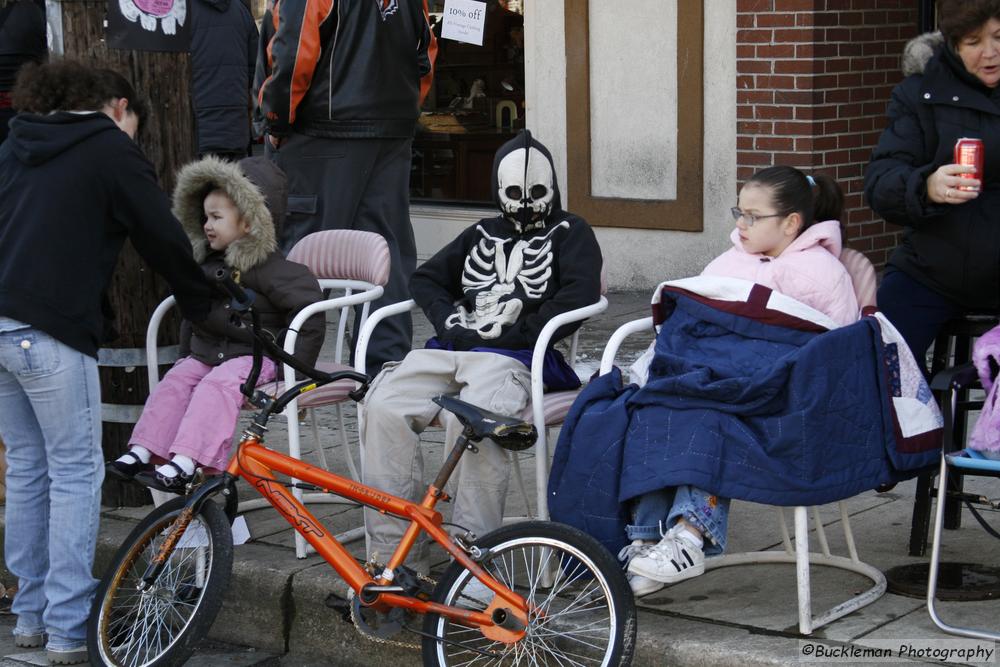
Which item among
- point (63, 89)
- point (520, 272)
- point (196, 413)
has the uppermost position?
point (63, 89)

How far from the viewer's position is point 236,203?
4934 mm

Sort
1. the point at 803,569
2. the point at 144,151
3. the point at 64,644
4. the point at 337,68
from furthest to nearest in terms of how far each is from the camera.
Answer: the point at 337,68 → the point at 144,151 → the point at 64,644 → the point at 803,569

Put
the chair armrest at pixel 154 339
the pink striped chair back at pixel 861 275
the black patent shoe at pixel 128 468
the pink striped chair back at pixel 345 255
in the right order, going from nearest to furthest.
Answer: the pink striped chair back at pixel 861 275 < the black patent shoe at pixel 128 468 < the chair armrest at pixel 154 339 < the pink striped chair back at pixel 345 255

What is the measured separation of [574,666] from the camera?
3.93 meters

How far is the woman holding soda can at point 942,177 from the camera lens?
13.9ft

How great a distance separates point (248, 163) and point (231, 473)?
140 cm

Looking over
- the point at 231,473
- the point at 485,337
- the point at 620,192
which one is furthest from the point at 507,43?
the point at 231,473

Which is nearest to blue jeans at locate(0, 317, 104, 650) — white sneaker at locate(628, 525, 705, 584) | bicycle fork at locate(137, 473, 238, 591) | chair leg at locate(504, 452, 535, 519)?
bicycle fork at locate(137, 473, 238, 591)

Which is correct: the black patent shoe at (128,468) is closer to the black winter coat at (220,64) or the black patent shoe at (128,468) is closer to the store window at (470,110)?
the black winter coat at (220,64)

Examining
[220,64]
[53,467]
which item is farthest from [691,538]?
[220,64]

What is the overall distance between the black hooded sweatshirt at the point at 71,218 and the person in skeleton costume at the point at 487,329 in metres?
0.82

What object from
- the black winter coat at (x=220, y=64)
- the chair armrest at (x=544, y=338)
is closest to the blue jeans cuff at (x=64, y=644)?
the chair armrest at (x=544, y=338)

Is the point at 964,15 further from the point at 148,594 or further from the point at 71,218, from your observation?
the point at 148,594

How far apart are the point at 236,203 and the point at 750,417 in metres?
1.93
